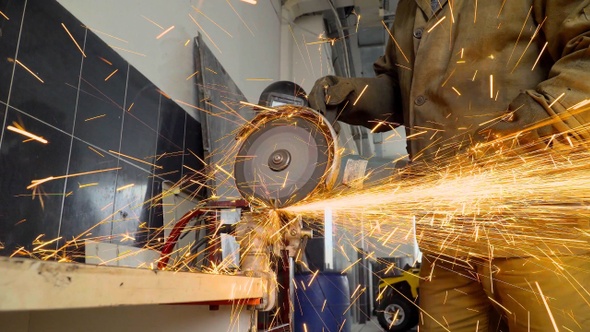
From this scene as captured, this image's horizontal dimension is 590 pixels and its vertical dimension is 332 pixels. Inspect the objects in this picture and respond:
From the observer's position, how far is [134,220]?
1994 mm

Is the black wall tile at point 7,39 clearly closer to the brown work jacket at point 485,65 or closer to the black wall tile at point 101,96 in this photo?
the black wall tile at point 101,96

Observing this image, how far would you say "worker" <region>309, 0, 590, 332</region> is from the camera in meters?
1.24

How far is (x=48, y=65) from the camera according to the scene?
1.53 meters

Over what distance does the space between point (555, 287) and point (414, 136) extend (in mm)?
705

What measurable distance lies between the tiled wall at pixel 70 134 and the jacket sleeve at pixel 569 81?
1.48m

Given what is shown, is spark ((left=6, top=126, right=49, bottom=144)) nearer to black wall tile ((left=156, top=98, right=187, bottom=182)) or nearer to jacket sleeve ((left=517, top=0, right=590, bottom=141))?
black wall tile ((left=156, top=98, right=187, bottom=182))

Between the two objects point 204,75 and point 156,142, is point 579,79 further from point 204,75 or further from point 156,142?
point 204,75

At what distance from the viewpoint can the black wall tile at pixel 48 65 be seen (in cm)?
142

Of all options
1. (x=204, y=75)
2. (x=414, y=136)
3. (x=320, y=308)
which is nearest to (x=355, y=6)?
(x=204, y=75)

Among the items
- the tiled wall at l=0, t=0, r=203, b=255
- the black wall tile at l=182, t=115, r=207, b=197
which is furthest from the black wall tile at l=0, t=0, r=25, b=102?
the black wall tile at l=182, t=115, r=207, b=197

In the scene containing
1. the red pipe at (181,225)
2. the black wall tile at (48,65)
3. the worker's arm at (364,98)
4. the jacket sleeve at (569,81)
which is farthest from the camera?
the worker's arm at (364,98)

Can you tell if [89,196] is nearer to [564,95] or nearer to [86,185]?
[86,185]

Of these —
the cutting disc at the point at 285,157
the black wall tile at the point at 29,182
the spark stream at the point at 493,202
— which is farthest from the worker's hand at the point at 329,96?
the black wall tile at the point at 29,182

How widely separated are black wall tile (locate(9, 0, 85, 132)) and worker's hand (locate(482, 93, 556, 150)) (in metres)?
1.39
